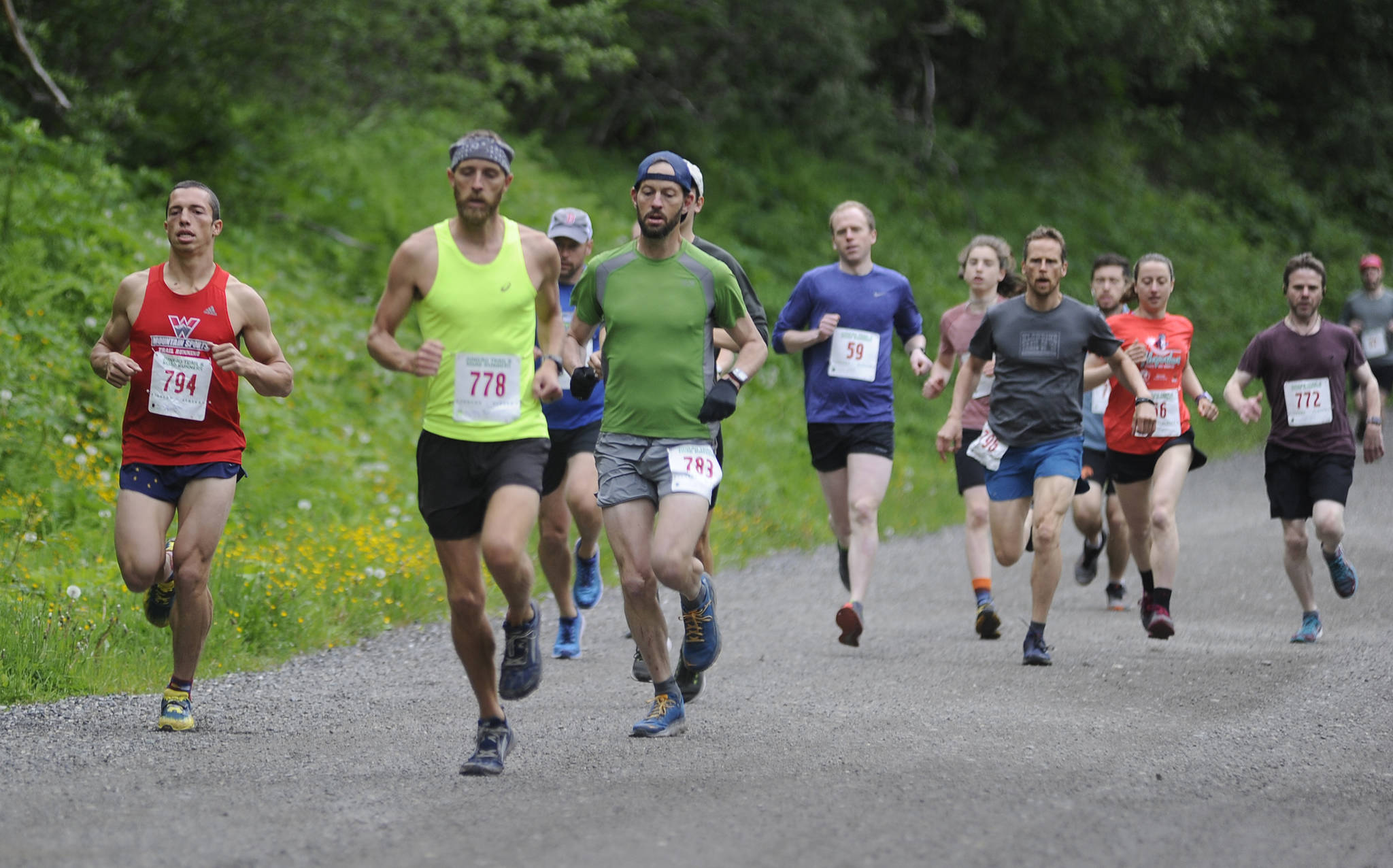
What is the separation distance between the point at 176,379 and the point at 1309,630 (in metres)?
6.45

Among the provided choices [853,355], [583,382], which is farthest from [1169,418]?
[583,382]

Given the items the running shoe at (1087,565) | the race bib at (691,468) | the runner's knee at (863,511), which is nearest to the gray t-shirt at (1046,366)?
the runner's knee at (863,511)

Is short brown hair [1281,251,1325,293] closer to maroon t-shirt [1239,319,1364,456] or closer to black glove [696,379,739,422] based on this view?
maroon t-shirt [1239,319,1364,456]

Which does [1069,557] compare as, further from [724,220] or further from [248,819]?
[724,220]

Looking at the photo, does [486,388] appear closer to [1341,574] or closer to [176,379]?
[176,379]

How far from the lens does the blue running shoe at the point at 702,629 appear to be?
645cm

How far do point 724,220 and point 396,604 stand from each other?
1522 centimetres

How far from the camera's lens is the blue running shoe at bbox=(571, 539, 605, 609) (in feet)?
30.2

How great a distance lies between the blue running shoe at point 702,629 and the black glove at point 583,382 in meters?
1.01

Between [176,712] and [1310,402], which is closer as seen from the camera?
[176,712]

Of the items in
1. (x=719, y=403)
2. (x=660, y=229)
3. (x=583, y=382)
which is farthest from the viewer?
(x=660, y=229)

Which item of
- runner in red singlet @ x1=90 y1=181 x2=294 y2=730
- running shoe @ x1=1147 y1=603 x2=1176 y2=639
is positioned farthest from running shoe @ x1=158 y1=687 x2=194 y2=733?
running shoe @ x1=1147 y1=603 x2=1176 y2=639

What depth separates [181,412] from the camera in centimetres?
652

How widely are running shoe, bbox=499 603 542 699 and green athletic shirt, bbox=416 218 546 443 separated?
70cm
